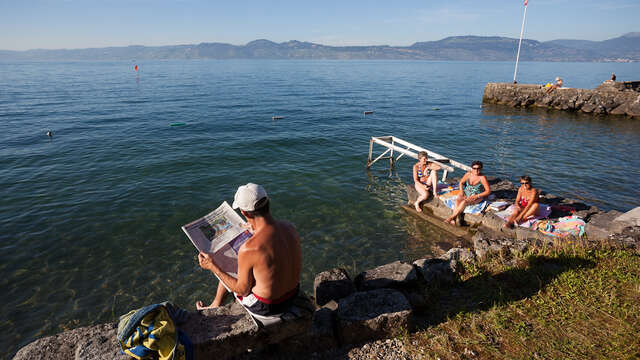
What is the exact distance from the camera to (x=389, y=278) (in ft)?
19.0

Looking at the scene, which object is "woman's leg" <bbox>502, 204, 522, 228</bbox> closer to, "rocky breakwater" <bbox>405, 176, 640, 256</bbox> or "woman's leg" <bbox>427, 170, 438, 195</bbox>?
"rocky breakwater" <bbox>405, 176, 640, 256</bbox>

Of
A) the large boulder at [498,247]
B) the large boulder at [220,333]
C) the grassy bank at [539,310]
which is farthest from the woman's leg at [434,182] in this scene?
the large boulder at [220,333]

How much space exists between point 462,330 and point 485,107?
133ft

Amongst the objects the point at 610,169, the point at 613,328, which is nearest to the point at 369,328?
the point at 613,328

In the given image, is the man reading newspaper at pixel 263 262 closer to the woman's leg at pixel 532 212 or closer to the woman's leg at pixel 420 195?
the woman's leg at pixel 532 212

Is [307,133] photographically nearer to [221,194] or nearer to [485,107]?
[221,194]

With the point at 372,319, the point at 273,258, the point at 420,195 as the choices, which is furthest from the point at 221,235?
the point at 420,195

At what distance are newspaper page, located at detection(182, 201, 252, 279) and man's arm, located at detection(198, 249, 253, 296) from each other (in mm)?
442

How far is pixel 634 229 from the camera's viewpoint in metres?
7.60

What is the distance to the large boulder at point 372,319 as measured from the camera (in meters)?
4.31

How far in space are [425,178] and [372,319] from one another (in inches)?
340

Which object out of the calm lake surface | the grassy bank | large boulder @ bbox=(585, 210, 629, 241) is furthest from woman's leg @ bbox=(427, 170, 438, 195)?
the grassy bank

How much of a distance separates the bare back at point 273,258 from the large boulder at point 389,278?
92.1 inches

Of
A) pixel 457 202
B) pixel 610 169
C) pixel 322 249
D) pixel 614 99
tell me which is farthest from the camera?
pixel 614 99
